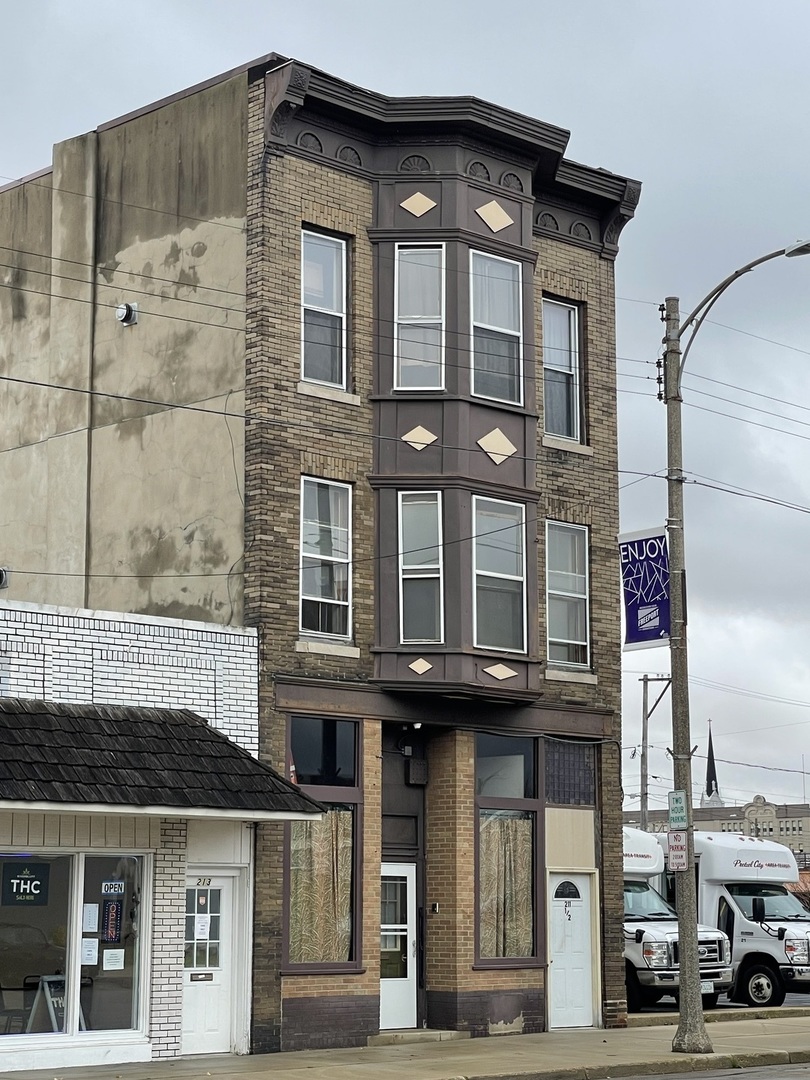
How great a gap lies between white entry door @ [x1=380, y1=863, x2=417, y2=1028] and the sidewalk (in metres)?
0.83

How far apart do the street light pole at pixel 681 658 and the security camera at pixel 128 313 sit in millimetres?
7514

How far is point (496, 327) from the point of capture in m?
23.6

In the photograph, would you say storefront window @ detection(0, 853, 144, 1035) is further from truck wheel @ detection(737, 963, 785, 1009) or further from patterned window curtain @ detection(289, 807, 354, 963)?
truck wheel @ detection(737, 963, 785, 1009)

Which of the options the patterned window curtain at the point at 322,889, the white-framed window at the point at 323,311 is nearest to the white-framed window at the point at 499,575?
the white-framed window at the point at 323,311

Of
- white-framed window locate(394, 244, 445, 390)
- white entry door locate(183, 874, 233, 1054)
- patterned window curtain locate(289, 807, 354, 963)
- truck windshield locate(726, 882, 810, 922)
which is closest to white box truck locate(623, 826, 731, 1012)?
truck windshield locate(726, 882, 810, 922)

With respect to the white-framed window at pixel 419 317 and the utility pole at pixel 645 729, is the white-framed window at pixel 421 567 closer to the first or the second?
the white-framed window at pixel 419 317

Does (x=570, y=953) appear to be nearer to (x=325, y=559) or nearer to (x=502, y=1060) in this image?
(x=502, y=1060)

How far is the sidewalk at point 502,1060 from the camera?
17375 mm

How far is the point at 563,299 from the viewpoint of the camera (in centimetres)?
2528

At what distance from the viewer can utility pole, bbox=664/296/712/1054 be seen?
20.0 meters

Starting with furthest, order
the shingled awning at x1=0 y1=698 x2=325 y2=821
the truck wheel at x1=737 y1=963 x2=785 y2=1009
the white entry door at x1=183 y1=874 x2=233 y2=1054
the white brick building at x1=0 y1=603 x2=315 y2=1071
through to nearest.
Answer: the truck wheel at x1=737 y1=963 x2=785 y2=1009 → the white entry door at x1=183 y1=874 x2=233 y2=1054 → the white brick building at x1=0 y1=603 x2=315 y2=1071 → the shingled awning at x1=0 y1=698 x2=325 y2=821

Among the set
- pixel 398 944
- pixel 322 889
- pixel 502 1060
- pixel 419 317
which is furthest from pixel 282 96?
pixel 502 1060

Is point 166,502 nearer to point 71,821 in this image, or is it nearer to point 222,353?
point 222,353

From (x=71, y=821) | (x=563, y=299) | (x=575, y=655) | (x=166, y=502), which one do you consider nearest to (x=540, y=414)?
(x=563, y=299)
